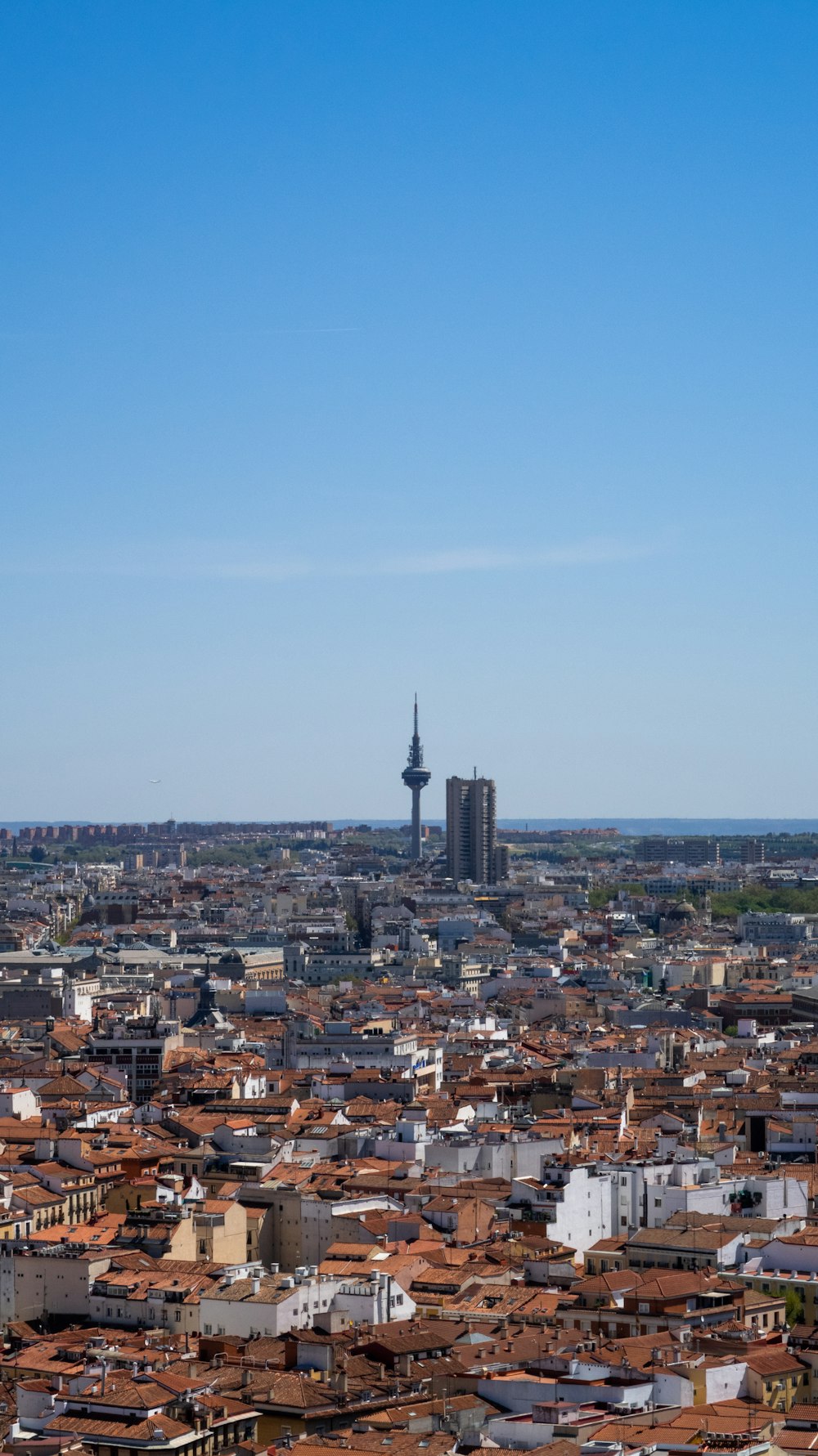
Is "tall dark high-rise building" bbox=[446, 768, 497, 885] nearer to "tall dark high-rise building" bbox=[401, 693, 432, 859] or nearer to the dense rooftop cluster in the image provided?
"tall dark high-rise building" bbox=[401, 693, 432, 859]

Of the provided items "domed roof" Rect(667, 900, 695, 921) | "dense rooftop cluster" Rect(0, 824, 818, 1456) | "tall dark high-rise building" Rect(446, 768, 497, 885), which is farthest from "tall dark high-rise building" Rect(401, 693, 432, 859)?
"dense rooftop cluster" Rect(0, 824, 818, 1456)

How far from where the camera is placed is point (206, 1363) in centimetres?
2495

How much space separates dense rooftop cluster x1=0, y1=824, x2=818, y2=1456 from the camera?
2308 cm

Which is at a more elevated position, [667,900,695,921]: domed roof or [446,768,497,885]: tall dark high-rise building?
[446,768,497,885]: tall dark high-rise building

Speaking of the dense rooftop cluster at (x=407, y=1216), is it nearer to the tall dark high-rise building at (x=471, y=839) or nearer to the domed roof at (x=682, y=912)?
the domed roof at (x=682, y=912)

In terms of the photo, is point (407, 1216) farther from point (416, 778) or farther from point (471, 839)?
point (416, 778)

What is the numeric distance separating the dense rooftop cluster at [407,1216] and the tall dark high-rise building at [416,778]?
89360mm

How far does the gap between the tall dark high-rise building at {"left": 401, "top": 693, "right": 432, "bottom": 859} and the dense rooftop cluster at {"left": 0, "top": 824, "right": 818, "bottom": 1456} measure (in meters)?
89.4

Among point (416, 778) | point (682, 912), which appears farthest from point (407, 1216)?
point (416, 778)

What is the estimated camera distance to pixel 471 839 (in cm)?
13275

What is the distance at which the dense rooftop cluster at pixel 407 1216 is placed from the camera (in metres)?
23.1

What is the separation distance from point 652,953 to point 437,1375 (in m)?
58.1

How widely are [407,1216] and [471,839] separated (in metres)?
101

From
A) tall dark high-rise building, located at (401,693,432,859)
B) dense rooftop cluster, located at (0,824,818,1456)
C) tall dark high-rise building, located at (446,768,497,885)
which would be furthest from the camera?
tall dark high-rise building, located at (401,693,432,859)
